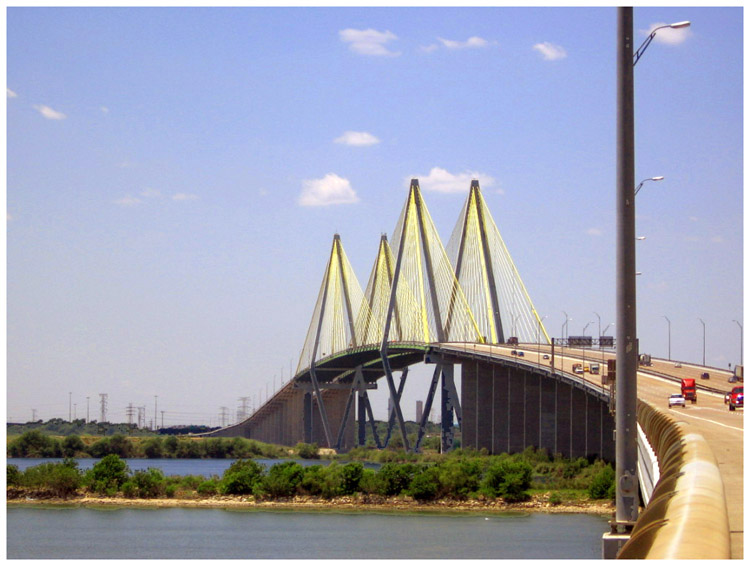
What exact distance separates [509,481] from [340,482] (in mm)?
9922

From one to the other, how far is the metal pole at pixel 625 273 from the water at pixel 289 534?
2916 cm

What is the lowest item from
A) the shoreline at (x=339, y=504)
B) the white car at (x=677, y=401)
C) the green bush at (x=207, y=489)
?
the shoreline at (x=339, y=504)

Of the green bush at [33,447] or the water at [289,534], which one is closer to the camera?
the water at [289,534]

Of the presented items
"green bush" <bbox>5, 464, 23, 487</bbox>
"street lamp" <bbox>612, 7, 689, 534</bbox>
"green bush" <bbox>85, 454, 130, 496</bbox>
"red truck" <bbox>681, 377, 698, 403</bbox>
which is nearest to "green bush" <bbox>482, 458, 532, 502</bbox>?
"red truck" <bbox>681, 377, 698, 403</bbox>

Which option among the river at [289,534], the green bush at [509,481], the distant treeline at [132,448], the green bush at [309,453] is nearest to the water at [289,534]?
the river at [289,534]

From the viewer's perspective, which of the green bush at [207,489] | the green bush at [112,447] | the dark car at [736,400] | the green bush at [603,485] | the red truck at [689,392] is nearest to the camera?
the dark car at [736,400]

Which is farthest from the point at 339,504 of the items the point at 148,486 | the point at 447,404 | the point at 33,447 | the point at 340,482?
the point at 33,447

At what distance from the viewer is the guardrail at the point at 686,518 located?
7.04m

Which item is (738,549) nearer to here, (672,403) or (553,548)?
(553,548)

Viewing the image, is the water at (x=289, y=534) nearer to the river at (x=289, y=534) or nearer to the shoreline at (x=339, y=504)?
the river at (x=289, y=534)

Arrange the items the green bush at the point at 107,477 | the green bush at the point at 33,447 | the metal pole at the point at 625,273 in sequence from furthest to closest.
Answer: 1. the green bush at the point at 33,447
2. the green bush at the point at 107,477
3. the metal pole at the point at 625,273

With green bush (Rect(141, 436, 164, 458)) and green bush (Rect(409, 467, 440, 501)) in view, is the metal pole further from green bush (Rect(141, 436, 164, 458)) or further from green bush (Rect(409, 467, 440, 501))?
green bush (Rect(141, 436, 164, 458))

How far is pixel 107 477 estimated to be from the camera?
229ft

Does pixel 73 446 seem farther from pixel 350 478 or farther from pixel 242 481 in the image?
pixel 350 478
